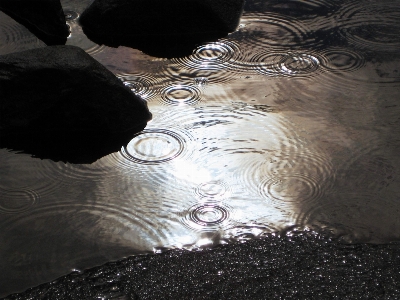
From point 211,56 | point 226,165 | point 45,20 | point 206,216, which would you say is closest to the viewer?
point 206,216

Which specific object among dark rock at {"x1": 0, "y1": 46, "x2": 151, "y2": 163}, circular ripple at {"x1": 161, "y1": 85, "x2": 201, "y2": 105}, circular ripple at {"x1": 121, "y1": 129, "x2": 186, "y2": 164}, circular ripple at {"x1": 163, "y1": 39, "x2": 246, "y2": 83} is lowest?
circular ripple at {"x1": 121, "y1": 129, "x2": 186, "y2": 164}

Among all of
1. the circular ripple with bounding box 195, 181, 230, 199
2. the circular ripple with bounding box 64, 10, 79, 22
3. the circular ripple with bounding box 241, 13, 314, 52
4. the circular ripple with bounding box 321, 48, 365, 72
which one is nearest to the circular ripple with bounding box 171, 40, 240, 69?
the circular ripple with bounding box 241, 13, 314, 52

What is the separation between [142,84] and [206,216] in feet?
4.67

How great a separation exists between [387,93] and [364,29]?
1062 millimetres

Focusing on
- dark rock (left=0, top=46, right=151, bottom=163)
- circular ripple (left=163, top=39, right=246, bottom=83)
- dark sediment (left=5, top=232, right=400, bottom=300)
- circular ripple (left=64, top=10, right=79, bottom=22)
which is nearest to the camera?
dark sediment (left=5, top=232, right=400, bottom=300)

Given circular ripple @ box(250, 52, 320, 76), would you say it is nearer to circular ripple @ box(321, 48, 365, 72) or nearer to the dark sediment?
circular ripple @ box(321, 48, 365, 72)

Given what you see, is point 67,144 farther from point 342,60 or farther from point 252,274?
point 342,60

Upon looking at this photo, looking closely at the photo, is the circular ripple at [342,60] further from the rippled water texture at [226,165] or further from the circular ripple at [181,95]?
the circular ripple at [181,95]

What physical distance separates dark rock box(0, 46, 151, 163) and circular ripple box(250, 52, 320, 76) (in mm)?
1114

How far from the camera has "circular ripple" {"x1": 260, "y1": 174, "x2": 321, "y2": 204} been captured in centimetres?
303

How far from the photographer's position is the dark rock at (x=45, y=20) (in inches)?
189

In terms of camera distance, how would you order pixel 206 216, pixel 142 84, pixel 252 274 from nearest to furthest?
pixel 252 274
pixel 206 216
pixel 142 84

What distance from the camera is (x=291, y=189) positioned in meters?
3.09

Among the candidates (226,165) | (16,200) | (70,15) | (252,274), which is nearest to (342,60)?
(226,165)
